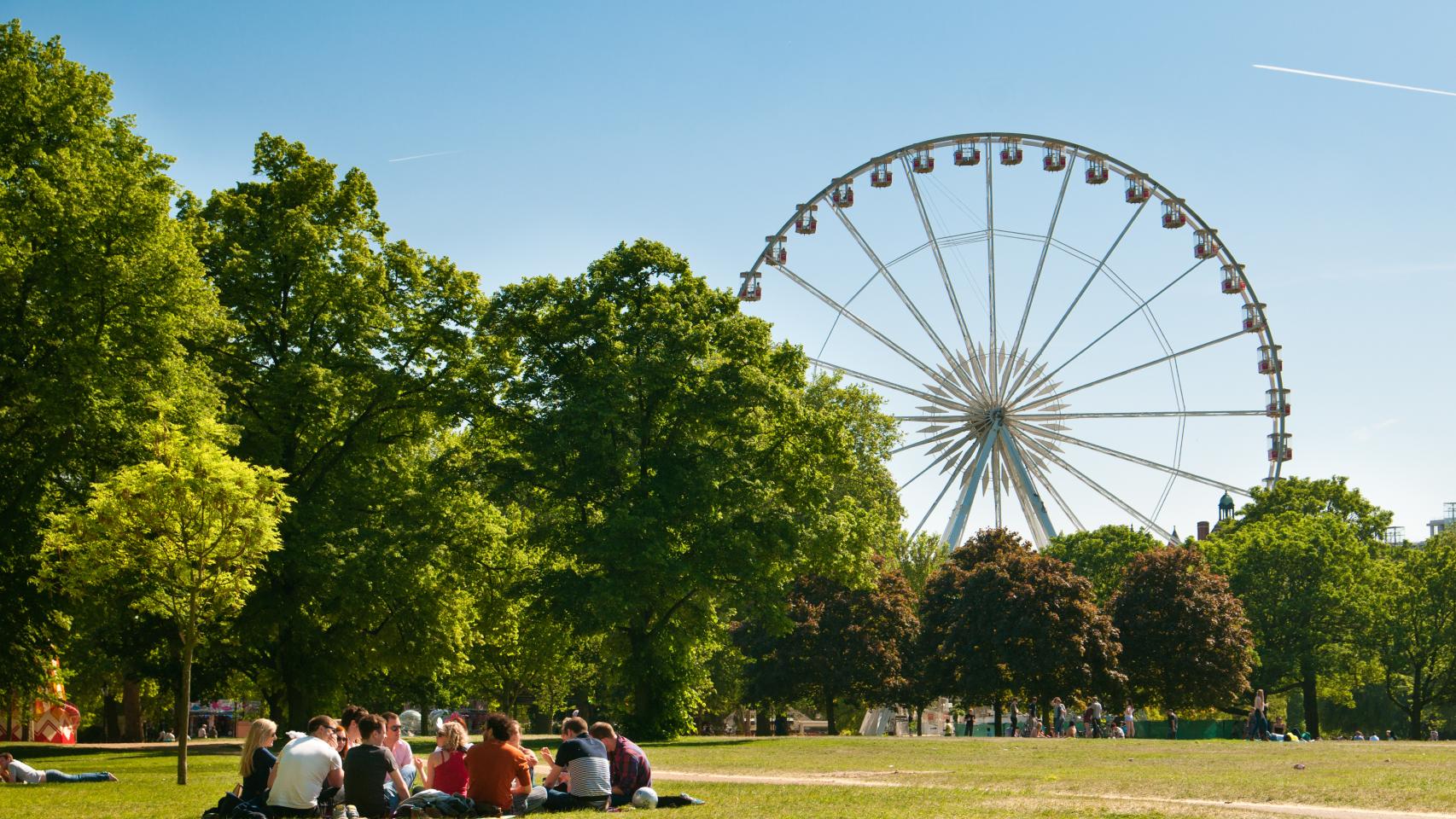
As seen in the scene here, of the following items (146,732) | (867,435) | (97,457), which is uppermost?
(867,435)

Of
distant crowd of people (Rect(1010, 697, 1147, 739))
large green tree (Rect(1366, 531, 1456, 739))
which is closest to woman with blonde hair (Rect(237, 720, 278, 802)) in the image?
distant crowd of people (Rect(1010, 697, 1147, 739))

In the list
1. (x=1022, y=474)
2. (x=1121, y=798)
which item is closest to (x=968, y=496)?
(x=1022, y=474)

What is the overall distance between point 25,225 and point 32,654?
31.6ft

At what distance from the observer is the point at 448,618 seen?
3534cm

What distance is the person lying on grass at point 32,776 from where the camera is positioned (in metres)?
21.1

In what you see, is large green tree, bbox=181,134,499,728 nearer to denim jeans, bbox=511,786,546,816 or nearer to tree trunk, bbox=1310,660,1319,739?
denim jeans, bbox=511,786,546,816

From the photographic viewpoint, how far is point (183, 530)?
20.8 metres

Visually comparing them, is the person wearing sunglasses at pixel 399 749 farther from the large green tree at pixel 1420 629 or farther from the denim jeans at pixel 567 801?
the large green tree at pixel 1420 629

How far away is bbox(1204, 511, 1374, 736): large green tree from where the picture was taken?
59438mm

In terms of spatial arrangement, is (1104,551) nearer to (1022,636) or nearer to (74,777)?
(1022,636)

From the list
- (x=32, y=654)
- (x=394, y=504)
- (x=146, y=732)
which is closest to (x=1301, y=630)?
(x=394, y=504)

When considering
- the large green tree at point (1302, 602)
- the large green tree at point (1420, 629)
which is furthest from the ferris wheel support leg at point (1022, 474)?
the large green tree at point (1420, 629)

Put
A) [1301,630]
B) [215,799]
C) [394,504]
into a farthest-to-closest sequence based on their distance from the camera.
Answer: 1. [1301,630]
2. [394,504]
3. [215,799]

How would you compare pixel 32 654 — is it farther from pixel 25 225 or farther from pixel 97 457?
pixel 25 225
